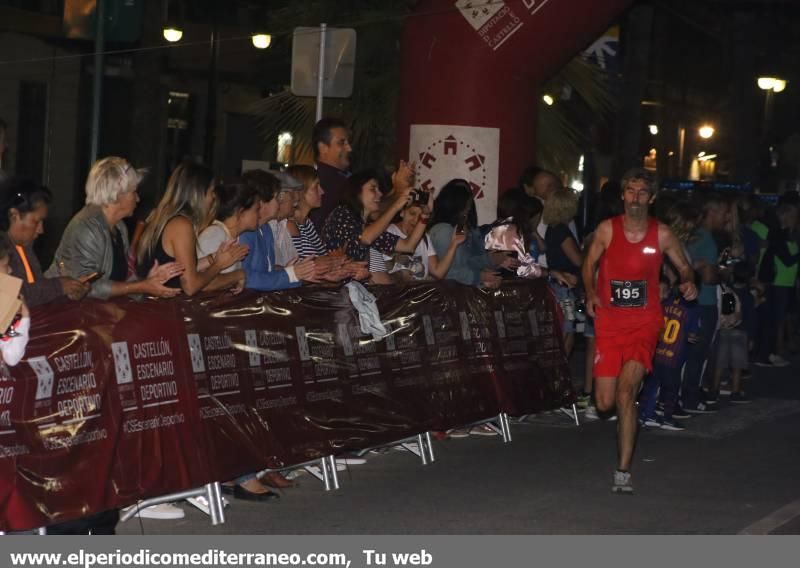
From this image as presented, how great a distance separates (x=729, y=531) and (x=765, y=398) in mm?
7136

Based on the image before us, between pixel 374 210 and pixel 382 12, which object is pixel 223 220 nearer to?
pixel 374 210

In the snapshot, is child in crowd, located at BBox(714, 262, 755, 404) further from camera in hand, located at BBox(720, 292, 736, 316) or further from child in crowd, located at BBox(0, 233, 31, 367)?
child in crowd, located at BBox(0, 233, 31, 367)

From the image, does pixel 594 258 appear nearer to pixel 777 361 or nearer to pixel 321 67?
pixel 321 67

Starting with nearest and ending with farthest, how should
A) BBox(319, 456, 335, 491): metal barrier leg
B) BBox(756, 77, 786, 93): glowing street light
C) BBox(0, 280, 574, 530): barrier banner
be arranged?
BBox(0, 280, 574, 530): barrier banner < BBox(319, 456, 335, 491): metal barrier leg < BBox(756, 77, 786, 93): glowing street light

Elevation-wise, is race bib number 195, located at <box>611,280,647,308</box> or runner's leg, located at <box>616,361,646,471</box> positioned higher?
race bib number 195, located at <box>611,280,647,308</box>

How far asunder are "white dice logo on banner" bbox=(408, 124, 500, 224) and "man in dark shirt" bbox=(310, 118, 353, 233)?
11.5ft

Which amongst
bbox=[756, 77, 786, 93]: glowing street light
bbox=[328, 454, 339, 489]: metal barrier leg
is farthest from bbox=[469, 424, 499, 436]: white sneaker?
bbox=[756, 77, 786, 93]: glowing street light

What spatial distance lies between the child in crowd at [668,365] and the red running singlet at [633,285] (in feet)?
9.76

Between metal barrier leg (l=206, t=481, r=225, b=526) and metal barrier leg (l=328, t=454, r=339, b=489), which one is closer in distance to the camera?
metal barrier leg (l=206, t=481, r=225, b=526)

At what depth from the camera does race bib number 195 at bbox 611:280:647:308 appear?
9.83 metres

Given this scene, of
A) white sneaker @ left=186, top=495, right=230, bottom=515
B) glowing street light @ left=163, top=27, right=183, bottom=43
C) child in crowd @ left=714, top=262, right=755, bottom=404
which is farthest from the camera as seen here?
glowing street light @ left=163, top=27, right=183, bottom=43

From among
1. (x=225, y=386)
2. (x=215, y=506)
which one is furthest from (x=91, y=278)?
(x=215, y=506)

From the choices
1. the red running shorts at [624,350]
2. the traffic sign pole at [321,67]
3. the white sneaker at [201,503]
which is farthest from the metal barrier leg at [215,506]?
the traffic sign pole at [321,67]

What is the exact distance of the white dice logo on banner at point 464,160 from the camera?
1525cm
